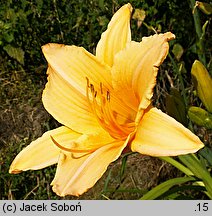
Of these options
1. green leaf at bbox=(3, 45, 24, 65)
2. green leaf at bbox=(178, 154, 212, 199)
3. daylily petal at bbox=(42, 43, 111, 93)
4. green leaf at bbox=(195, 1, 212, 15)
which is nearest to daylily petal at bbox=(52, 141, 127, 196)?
daylily petal at bbox=(42, 43, 111, 93)

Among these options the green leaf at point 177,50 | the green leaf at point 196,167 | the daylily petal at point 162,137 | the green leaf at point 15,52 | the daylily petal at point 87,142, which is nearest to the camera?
the daylily petal at point 162,137

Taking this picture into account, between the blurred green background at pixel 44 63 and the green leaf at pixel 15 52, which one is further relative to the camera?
the green leaf at pixel 15 52

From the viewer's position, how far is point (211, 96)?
82 centimetres

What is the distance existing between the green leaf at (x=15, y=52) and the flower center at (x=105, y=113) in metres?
1.15

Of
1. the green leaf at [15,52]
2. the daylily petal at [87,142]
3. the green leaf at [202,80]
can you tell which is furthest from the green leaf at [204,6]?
the green leaf at [15,52]

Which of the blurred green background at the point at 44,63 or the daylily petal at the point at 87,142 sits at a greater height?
the daylily petal at the point at 87,142

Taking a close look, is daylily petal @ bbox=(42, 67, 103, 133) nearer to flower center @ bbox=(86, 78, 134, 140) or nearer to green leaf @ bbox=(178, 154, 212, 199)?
flower center @ bbox=(86, 78, 134, 140)

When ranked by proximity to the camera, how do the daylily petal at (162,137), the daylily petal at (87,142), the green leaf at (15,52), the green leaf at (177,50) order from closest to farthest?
1. the daylily petal at (162,137)
2. the daylily petal at (87,142)
3. the green leaf at (177,50)
4. the green leaf at (15,52)

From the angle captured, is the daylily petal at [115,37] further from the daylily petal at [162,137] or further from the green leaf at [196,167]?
the green leaf at [196,167]

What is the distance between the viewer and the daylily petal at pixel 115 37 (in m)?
0.80

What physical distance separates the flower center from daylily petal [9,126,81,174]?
7 cm

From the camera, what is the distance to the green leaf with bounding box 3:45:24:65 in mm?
1917

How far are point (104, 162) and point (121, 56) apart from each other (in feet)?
0.48

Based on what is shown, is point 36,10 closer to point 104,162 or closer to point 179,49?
point 179,49
